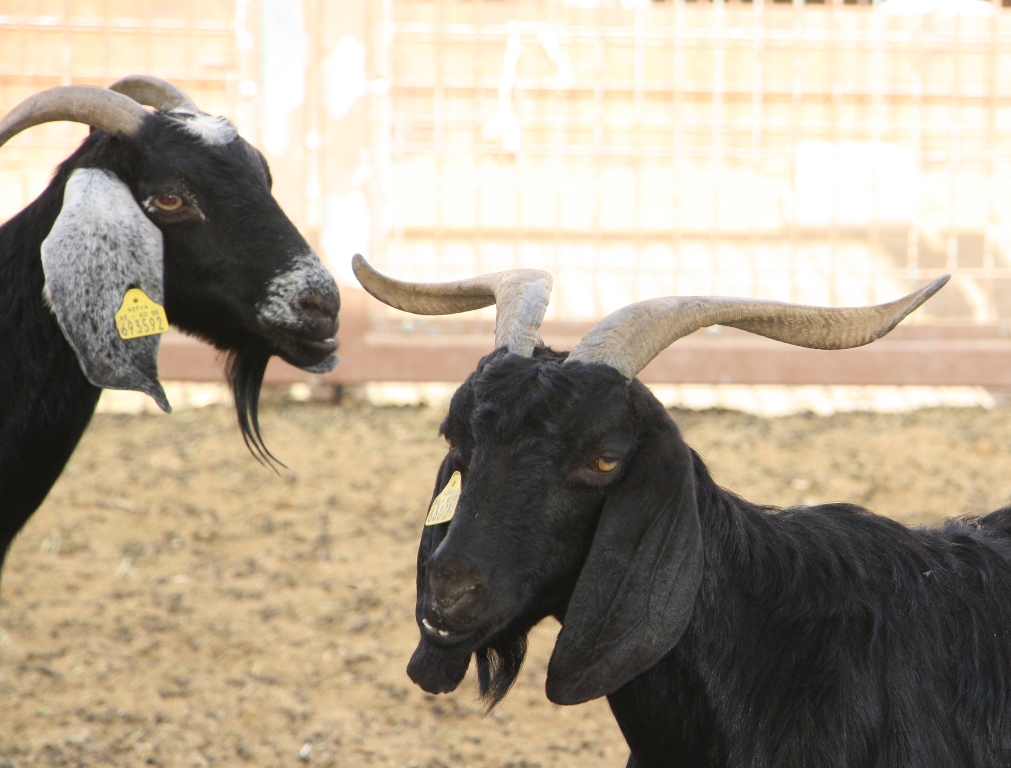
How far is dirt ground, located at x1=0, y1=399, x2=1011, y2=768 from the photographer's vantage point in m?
3.86

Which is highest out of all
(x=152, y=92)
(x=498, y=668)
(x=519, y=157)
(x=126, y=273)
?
(x=152, y=92)

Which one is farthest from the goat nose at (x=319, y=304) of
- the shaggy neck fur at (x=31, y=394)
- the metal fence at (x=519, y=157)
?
the metal fence at (x=519, y=157)

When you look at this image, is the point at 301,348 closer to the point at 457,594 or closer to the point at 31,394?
the point at 31,394

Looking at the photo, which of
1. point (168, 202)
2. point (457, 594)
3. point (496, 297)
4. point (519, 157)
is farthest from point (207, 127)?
point (519, 157)

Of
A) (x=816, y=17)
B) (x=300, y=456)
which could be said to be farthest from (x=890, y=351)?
(x=816, y=17)

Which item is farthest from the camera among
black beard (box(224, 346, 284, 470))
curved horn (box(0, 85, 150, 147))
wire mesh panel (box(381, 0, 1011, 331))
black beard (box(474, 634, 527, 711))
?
wire mesh panel (box(381, 0, 1011, 331))

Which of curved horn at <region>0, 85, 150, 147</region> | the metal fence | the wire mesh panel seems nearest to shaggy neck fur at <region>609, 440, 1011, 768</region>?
curved horn at <region>0, 85, 150, 147</region>

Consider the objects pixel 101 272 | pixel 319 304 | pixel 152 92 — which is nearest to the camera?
pixel 101 272

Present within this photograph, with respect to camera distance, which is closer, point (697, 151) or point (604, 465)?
point (604, 465)

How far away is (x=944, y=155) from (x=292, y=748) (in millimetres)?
5649

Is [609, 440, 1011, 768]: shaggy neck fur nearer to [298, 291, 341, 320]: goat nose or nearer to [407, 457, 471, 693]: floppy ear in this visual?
[407, 457, 471, 693]: floppy ear

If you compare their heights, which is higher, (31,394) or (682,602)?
(31,394)

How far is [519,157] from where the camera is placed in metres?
7.33

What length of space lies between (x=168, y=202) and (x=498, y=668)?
5.70ft
